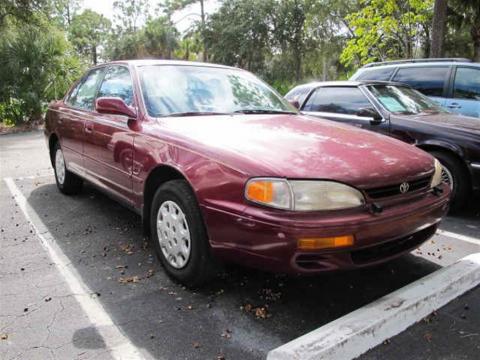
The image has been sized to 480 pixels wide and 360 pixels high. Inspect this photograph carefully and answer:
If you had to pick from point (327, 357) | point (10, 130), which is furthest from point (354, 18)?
point (327, 357)

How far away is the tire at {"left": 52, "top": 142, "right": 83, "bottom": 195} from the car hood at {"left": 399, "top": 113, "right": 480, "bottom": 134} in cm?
402

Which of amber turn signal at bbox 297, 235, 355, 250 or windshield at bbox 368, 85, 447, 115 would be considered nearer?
amber turn signal at bbox 297, 235, 355, 250

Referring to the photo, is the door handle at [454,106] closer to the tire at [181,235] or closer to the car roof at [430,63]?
the car roof at [430,63]

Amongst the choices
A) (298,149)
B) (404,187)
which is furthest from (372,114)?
(298,149)

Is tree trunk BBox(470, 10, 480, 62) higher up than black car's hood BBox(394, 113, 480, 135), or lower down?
higher up

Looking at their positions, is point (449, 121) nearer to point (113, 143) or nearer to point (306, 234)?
point (306, 234)

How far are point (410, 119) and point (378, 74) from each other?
263 centimetres

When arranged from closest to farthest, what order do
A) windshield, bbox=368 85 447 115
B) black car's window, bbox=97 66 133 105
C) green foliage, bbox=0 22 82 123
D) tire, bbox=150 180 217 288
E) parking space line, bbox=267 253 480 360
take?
parking space line, bbox=267 253 480 360
tire, bbox=150 180 217 288
black car's window, bbox=97 66 133 105
windshield, bbox=368 85 447 115
green foliage, bbox=0 22 82 123

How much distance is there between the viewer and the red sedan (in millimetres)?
2469

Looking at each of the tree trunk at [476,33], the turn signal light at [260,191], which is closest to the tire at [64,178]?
the turn signal light at [260,191]

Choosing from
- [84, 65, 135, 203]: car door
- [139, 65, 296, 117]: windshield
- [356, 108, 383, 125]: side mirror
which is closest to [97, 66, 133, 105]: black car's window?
[84, 65, 135, 203]: car door

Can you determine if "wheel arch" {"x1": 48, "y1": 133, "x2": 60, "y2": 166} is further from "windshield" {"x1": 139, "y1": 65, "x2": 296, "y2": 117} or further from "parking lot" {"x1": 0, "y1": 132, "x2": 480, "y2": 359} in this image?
"windshield" {"x1": 139, "y1": 65, "x2": 296, "y2": 117}

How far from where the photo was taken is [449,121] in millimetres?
5082

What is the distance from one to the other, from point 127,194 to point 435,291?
2442mm
